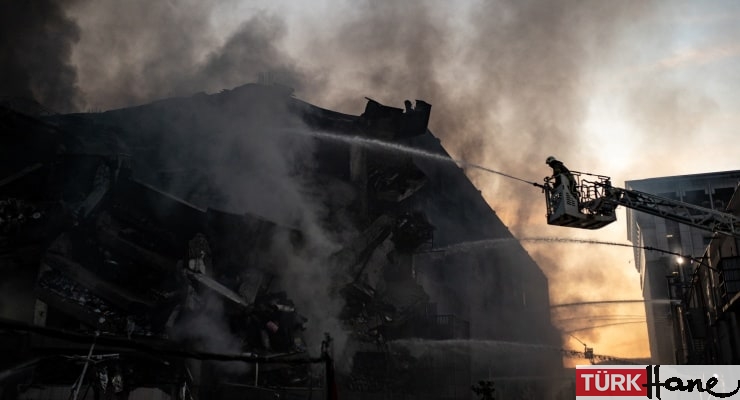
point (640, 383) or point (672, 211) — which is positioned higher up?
point (672, 211)

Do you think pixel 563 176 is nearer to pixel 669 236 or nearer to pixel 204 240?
pixel 204 240

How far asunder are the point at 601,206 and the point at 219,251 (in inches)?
471

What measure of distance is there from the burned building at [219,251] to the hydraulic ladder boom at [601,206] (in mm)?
6008

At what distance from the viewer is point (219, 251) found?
19.4m

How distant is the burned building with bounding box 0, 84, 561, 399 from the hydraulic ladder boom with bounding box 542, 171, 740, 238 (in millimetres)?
6008

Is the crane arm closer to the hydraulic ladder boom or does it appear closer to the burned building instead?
the hydraulic ladder boom

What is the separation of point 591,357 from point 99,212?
4890cm

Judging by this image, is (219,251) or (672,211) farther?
(219,251)

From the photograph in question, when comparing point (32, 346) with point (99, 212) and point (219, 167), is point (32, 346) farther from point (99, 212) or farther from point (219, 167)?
point (219, 167)

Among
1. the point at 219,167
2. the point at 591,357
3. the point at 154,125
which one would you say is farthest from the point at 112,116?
the point at 591,357

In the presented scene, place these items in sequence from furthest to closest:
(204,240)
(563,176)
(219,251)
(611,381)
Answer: (219,251), (204,240), (611,381), (563,176)

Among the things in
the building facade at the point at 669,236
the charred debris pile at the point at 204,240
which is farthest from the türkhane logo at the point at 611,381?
the building facade at the point at 669,236

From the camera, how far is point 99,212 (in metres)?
19.0

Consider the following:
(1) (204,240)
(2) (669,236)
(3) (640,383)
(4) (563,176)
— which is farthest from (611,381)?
(2) (669,236)
